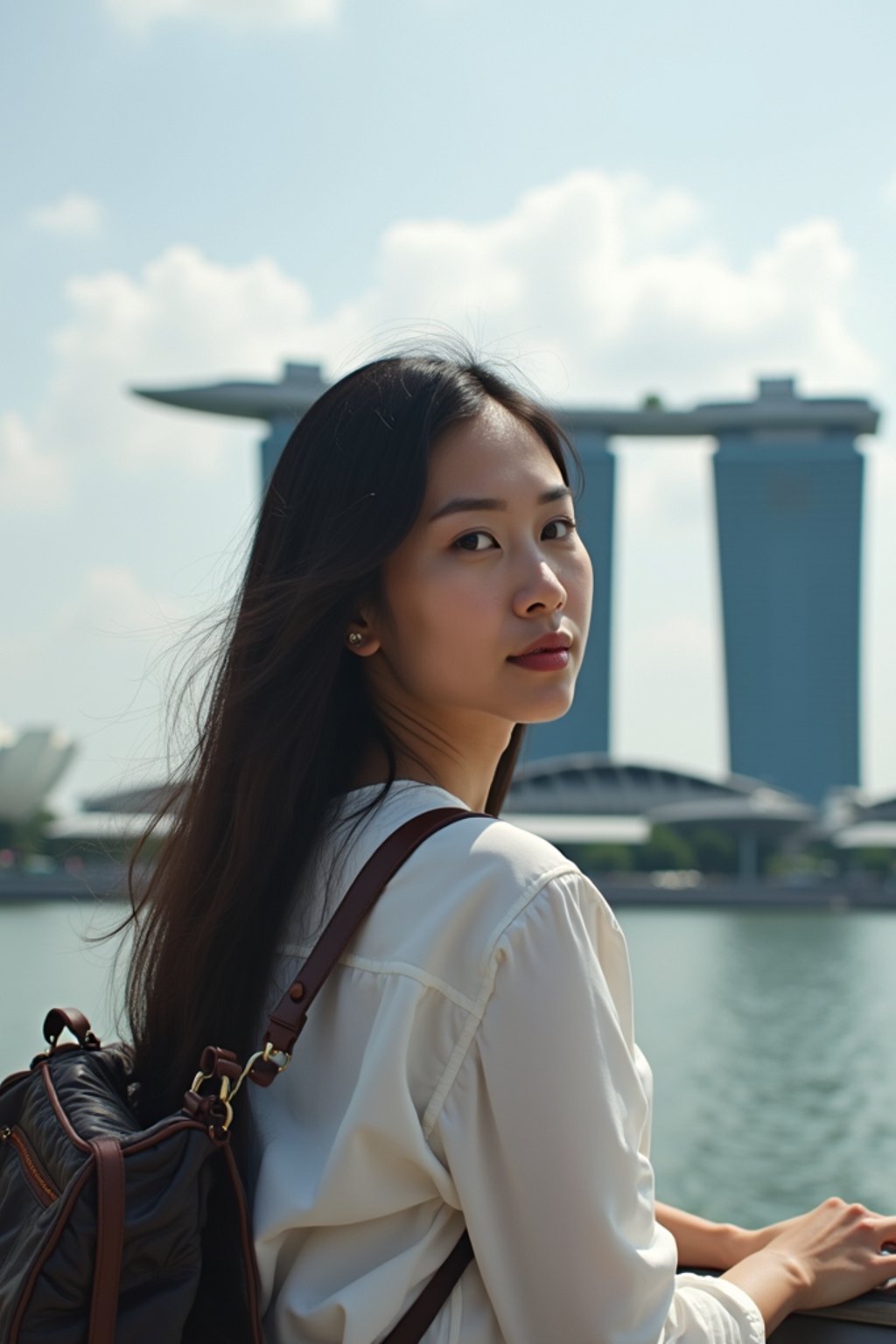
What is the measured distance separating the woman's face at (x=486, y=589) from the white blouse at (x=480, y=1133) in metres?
0.21

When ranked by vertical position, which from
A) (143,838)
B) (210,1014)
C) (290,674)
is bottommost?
(210,1014)

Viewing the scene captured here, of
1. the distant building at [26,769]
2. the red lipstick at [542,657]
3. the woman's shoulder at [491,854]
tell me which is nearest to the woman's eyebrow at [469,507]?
the red lipstick at [542,657]

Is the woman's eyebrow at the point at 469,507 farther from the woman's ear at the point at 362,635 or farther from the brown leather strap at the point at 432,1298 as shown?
the brown leather strap at the point at 432,1298

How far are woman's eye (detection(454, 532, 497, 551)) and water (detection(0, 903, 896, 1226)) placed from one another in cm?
48

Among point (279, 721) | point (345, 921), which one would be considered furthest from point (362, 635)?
point (345, 921)

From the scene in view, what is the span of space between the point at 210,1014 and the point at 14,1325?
259 mm

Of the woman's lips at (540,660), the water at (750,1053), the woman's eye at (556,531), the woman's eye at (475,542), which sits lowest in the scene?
the water at (750,1053)

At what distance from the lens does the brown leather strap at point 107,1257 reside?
753mm

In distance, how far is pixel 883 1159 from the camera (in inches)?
228

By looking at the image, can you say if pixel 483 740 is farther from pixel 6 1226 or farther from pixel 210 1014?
pixel 6 1226

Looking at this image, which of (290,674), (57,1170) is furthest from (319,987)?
(290,674)

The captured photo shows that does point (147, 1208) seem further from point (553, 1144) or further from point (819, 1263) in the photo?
point (819, 1263)

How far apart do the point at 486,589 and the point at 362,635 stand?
0.11m

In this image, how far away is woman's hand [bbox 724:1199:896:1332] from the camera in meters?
1.00
